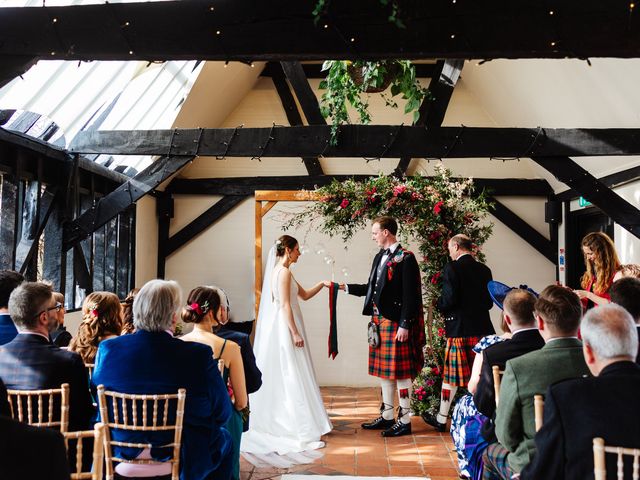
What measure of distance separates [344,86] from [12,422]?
5.02 metres

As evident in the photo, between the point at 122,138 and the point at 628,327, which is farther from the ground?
the point at 122,138

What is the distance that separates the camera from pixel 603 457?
1799 millimetres

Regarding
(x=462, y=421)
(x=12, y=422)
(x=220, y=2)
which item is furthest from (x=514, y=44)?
(x=12, y=422)

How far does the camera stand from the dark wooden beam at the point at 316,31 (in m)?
2.99

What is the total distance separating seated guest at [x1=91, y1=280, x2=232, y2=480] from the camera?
99.7 inches

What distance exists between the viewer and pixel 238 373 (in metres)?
3.27

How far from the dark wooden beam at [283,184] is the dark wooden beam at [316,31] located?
5.72m

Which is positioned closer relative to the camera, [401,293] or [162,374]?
[162,374]

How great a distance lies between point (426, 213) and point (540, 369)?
11.7 ft

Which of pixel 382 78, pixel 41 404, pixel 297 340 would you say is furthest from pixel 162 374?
A: pixel 382 78

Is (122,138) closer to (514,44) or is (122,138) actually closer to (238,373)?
(238,373)

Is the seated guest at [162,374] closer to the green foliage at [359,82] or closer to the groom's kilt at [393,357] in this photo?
the groom's kilt at [393,357]

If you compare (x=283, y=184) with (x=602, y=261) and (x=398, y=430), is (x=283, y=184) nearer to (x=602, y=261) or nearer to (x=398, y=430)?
(x=398, y=430)

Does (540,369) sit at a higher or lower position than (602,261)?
lower
